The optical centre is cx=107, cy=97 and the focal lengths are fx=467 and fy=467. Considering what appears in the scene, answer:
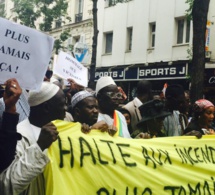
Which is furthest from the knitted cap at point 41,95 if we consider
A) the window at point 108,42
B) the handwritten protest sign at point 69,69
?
the window at point 108,42

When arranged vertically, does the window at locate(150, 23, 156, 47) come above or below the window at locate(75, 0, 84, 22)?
below

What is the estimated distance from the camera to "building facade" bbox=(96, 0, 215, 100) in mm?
19391

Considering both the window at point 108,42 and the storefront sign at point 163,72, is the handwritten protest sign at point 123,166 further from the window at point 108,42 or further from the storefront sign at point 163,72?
the window at point 108,42

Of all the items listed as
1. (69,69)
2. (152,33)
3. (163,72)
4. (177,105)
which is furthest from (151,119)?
(152,33)

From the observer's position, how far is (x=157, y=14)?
2108 centimetres

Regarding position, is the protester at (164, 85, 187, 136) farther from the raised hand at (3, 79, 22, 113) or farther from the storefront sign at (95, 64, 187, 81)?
the storefront sign at (95, 64, 187, 81)

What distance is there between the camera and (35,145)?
105 inches

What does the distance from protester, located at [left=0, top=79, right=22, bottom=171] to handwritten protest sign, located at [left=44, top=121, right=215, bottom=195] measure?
1.42 feet

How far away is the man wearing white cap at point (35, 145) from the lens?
2588 mm

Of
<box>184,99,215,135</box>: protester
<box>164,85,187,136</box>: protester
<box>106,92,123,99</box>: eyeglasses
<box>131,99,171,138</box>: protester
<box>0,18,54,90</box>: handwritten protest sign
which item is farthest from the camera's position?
<box>164,85,187,136</box>: protester

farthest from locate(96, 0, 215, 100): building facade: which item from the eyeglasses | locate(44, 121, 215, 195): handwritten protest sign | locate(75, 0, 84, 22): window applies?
locate(44, 121, 215, 195): handwritten protest sign

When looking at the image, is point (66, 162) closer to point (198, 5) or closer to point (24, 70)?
point (24, 70)

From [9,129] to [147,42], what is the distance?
63.2 ft

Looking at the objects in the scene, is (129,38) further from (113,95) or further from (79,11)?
(113,95)
